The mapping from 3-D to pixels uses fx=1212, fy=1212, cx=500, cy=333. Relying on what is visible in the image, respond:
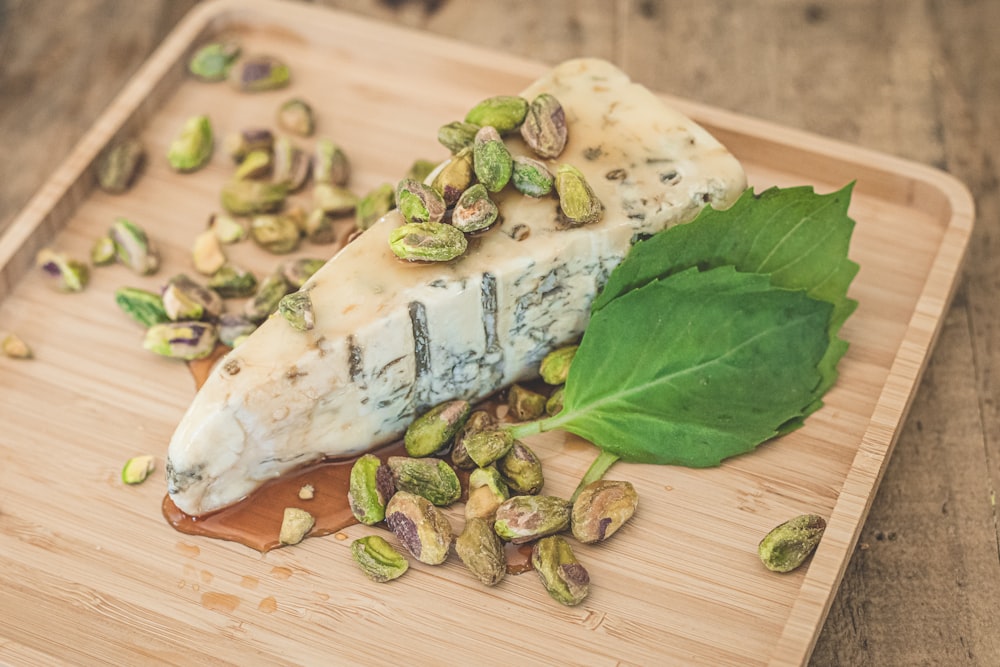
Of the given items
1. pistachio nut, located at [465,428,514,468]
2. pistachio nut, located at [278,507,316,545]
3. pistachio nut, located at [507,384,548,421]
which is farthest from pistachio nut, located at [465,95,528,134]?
pistachio nut, located at [278,507,316,545]

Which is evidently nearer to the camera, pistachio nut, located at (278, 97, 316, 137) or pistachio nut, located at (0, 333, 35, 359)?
pistachio nut, located at (0, 333, 35, 359)

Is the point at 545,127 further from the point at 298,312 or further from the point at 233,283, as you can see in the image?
the point at 233,283

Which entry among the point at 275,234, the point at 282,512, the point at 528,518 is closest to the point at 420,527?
the point at 528,518

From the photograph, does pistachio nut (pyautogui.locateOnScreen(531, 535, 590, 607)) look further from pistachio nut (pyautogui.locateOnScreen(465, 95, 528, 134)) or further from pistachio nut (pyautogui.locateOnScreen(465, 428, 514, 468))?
pistachio nut (pyautogui.locateOnScreen(465, 95, 528, 134))

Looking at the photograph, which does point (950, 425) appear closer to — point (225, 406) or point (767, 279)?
point (767, 279)

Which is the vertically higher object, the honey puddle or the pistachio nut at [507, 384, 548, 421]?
the pistachio nut at [507, 384, 548, 421]

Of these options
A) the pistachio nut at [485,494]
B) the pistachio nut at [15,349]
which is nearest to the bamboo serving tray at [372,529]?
the pistachio nut at [15,349]

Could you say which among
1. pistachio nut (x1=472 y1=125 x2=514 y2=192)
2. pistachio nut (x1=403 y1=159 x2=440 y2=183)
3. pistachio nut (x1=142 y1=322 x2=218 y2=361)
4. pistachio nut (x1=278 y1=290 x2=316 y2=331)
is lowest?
pistachio nut (x1=142 y1=322 x2=218 y2=361)
